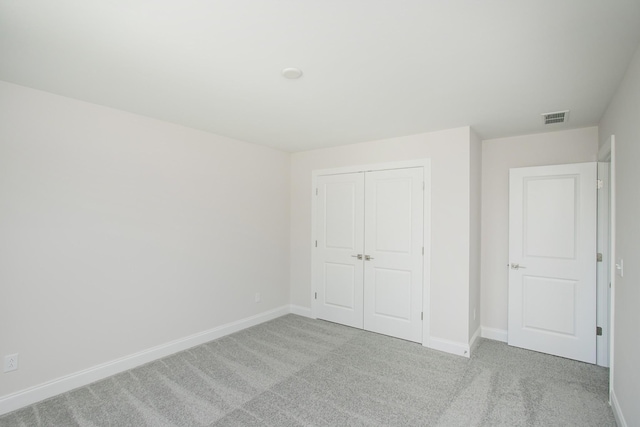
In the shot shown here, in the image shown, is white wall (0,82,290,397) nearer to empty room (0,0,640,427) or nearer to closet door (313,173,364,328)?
empty room (0,0,640,427)

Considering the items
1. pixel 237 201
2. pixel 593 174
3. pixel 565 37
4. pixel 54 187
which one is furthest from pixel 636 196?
pixel 54 187

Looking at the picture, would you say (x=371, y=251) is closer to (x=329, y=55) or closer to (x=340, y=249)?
(x=340, y=249)

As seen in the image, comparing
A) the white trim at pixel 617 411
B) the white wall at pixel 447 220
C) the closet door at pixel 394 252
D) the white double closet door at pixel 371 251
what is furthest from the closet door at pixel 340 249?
the white trim at pixel 617 411

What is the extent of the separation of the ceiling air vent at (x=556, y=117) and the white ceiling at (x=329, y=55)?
7 centimetres

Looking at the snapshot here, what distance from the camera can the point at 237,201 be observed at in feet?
12.9

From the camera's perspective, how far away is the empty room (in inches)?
69.1

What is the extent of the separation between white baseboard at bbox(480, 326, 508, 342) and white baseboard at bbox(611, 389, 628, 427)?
4.36 feet

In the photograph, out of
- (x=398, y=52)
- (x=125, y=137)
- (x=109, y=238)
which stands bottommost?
(x=109, y=238)

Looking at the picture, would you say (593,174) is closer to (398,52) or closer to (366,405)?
(398,52)

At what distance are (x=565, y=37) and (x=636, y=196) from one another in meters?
1.03

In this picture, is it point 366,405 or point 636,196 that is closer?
point 636,196

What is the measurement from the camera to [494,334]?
12.2 ft

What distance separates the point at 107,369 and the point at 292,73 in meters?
2.97

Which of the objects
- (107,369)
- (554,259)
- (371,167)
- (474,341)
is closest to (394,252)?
(371,167)
